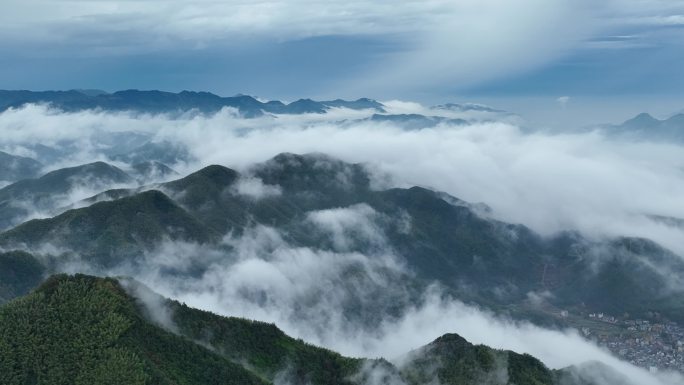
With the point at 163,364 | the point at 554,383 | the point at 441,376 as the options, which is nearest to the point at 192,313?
the point at 163,364

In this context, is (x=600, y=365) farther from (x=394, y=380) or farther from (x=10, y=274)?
(x=10, y=274)

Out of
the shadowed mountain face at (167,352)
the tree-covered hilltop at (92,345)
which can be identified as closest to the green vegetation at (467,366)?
the shadowed mountain face at (167,352)

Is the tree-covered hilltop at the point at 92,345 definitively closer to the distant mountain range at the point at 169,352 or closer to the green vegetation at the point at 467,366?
the distant mountain range at the point at 169,352

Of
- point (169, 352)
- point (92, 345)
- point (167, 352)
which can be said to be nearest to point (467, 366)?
point (169, 352)

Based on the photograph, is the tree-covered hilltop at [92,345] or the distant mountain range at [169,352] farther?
the distant mountain range at [169,352]

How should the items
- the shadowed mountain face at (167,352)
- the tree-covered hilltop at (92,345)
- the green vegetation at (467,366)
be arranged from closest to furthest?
the tree-covered hilltop at (92,345) < the shadowed mountain face at (167,352) < the green vegetation at (467,366)

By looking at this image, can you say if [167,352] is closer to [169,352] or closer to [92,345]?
[169,352]

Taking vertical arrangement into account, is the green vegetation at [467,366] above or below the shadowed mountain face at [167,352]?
below
